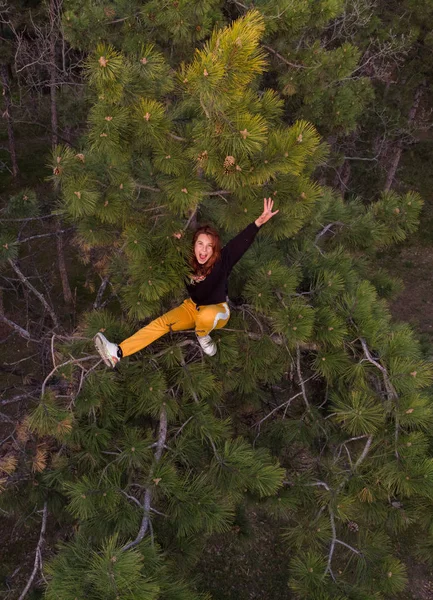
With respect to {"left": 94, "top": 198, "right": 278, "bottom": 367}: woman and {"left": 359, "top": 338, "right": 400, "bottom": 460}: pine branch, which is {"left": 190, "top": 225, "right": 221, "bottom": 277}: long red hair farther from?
{"left": 359, "top": 338, "right": 400, "bottom": 460}: pine branch

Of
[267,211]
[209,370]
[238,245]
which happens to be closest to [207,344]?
[209,370]

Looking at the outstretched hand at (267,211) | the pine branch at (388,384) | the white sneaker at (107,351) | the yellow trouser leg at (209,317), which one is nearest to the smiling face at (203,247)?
the yellow trouser leg at (209,317)

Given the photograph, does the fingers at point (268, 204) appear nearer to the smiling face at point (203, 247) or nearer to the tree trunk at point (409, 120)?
the smiling face at point (203, 247)

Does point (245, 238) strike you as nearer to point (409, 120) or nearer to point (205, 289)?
point (205, 289)

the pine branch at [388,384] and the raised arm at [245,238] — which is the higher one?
the raised arm at [245,238]

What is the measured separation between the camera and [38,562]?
2533mm

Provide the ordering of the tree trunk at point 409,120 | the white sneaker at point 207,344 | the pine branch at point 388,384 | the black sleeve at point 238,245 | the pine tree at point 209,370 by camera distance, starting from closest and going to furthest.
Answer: the pine tree at point 209,370 → the pine branch at point 388,384 → the black sleeve at point 238,245 → the white sneaker at point 207,344 → the tree trunk at point 409,120

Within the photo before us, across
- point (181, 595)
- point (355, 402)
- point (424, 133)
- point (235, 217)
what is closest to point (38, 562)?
point (181, 595)

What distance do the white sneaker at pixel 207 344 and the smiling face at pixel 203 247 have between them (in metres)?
0.47

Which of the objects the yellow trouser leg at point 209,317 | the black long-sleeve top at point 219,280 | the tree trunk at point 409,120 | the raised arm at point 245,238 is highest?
the raised arm at point 245,238

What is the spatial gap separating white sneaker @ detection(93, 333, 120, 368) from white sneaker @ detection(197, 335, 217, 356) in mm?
521

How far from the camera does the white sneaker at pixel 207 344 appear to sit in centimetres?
266

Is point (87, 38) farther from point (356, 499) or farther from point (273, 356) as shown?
point (356, 499)

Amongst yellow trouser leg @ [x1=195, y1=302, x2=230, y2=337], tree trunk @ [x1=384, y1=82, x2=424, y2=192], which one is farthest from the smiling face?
tree trunk @ [x1=384, y1=82, x2=424, y2=192]
